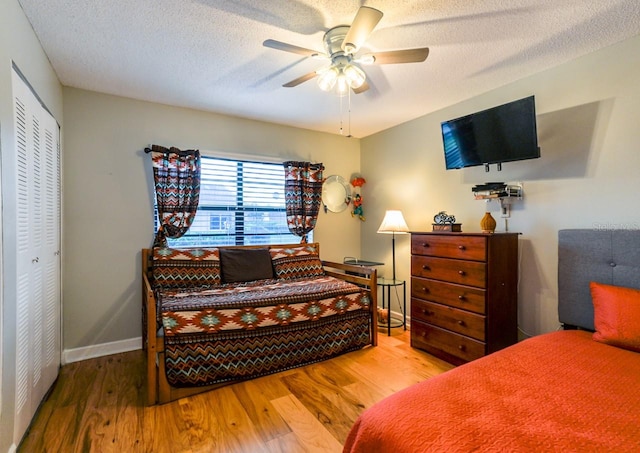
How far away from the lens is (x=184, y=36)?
196cm

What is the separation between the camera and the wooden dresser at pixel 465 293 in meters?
2.31

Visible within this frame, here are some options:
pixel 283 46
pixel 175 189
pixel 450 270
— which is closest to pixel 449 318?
pixel 450 270

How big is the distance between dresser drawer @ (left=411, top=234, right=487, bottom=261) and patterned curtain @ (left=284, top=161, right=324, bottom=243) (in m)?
1.36

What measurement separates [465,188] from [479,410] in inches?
92.2

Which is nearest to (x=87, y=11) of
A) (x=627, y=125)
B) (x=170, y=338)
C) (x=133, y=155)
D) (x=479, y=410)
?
(x=133, y=155)

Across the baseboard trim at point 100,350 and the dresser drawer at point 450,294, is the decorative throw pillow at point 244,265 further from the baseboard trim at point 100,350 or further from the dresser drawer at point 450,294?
the dresser drawer at point 450,294

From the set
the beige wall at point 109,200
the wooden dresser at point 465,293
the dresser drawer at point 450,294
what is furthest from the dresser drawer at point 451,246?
the beige wall at point 109,200

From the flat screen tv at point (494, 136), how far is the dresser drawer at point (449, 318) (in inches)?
47.8

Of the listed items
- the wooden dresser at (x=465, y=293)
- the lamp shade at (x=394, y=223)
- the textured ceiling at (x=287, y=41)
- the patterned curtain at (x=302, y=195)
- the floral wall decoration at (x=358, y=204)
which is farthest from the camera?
the floral wall decoration at (x=358, y=204)

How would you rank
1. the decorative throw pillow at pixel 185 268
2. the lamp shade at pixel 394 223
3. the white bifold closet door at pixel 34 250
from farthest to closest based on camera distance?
the lamp shade at pixel 394 223
the decorative throw pillow at pixel 185 268
the white bifold closet door at pixel 34 250

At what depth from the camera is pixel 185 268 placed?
2877 mm

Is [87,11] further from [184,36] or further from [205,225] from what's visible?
[205,225]

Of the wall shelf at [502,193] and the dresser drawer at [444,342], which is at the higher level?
the wall shelf at [502,193]

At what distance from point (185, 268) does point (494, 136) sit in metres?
2.82
